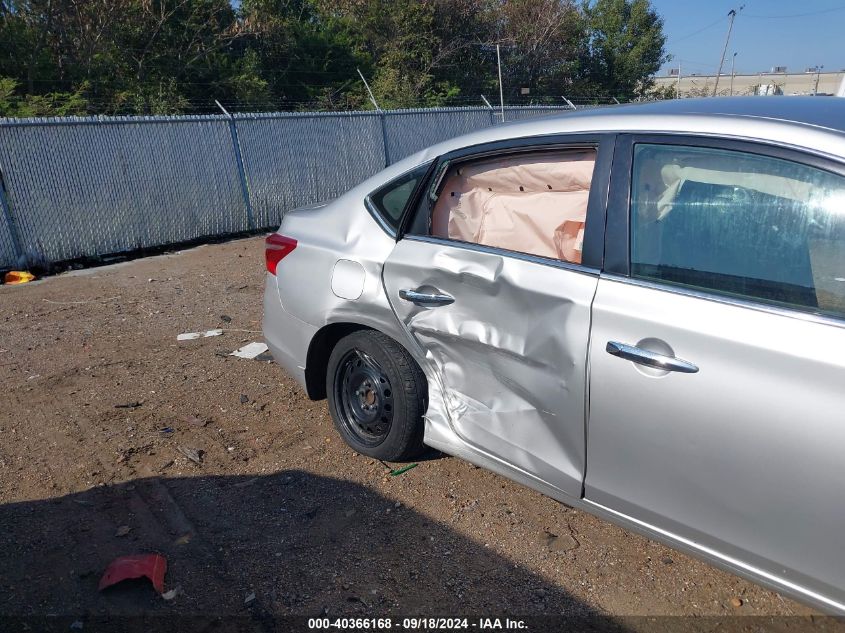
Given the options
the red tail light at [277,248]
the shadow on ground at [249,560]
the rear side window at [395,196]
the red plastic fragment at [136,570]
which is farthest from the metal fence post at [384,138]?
the red plastic fragment at [136,570]

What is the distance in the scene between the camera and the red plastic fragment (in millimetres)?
2863

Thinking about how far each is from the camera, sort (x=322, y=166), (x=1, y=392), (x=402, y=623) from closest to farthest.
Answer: (x=402, y=623) → (x=1, y=392) → (x=322, y=166)

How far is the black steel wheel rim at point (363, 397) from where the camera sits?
11.7ft

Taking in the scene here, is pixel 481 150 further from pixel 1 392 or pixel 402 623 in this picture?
pixel 1 392

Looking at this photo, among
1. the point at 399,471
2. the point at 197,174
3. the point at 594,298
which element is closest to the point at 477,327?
the point at 594,298

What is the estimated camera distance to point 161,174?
1000cm

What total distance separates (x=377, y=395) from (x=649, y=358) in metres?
1.63

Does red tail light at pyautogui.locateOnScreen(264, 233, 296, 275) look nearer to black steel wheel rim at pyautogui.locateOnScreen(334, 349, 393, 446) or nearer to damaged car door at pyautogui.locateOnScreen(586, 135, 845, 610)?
black steel wheel rim at pyautogui.locateOnScreen(334, 349, 393, 446)

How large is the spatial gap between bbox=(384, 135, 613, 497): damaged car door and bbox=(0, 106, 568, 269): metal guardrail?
7092 mm

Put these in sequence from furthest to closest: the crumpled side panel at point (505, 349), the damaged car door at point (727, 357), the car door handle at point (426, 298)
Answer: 1. the car door handle at point (426, 298)
2. the crumpled side panel at point (505, 349)
3. the damaged car door at point (727, 357)

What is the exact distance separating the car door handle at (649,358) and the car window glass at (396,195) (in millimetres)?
1418

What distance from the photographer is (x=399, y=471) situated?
3.70 meters

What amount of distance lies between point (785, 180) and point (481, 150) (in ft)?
4.40

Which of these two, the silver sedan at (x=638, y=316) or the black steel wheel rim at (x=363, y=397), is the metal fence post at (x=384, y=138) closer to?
the black steel wheel rim at (x=363, y=397)
